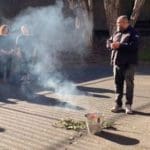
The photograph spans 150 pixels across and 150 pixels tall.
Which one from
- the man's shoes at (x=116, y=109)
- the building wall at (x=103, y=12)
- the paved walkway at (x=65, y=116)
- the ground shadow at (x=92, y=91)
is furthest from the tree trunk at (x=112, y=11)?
the man's shoes at (x=116, y=109)

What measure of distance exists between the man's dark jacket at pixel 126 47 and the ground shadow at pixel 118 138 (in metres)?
1.77

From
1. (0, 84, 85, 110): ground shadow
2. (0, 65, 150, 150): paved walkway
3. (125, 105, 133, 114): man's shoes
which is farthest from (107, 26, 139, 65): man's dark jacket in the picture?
(0, 84, 85, 110): ground shadow

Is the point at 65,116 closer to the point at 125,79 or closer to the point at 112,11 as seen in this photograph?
the point at 125,79

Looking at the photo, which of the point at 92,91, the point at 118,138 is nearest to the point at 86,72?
the point at 92,91

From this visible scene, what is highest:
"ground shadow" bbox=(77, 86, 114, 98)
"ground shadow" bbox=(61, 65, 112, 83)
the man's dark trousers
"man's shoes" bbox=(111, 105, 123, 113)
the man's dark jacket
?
the man's dark jacket

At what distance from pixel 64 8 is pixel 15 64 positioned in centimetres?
709

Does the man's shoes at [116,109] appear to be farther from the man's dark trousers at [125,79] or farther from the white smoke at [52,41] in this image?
the white smoke at [52,41]

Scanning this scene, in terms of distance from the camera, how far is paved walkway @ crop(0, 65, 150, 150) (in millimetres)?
7441

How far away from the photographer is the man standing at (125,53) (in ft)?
30.0

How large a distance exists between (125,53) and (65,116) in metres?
1.67

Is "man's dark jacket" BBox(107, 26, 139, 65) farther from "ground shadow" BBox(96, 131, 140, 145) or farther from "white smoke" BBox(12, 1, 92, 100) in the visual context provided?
"white smoke" BBox(12, 1, 92, 100)

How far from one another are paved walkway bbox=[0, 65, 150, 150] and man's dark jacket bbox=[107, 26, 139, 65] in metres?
1.07

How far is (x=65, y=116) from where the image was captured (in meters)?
9.23

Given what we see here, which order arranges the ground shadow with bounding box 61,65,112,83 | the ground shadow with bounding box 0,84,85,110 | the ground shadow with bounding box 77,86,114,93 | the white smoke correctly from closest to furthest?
the ground shadow with bounding box 0,84,85,110 < the ground shadow with bounding box 77,86,114,93 < the white smoke < the ground shadow with bounding box 61,65,112,83
